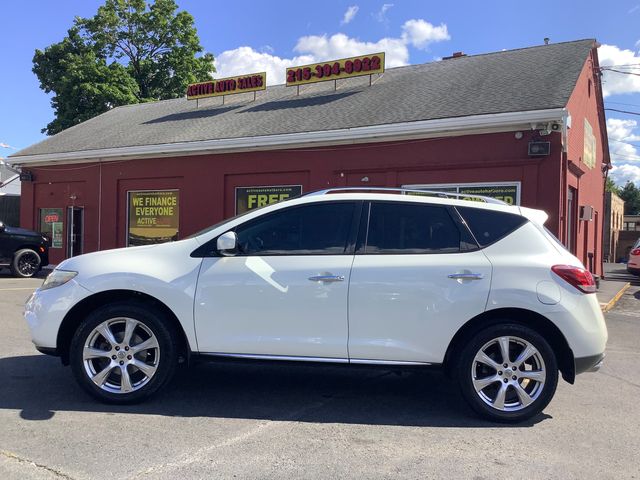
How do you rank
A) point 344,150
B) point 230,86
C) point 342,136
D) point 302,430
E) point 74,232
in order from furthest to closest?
point 74,232 → point 230,86 → point 344,150 → point 342,136 → point 302,430

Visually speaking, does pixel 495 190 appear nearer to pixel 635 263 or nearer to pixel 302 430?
pixel 302 430

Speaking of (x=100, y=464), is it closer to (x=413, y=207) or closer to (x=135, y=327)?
(x=135, y=327)

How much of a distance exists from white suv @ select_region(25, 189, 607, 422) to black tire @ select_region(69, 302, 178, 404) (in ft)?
0.04

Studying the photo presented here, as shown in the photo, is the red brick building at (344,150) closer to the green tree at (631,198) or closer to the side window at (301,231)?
the side window at (301,231)

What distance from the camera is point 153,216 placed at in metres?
16.3

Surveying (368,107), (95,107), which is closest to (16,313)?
(368,107)

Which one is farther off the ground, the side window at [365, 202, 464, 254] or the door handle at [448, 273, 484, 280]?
the side window at [365, 202, 464, 254]

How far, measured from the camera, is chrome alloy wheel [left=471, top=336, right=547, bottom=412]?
14.1 feet

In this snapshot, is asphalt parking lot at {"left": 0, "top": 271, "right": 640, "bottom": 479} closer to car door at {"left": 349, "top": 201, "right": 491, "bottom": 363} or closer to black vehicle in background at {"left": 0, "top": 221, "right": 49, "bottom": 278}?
car door at {"left": 349, "top": 201, "right": 491, "bottom": 363}

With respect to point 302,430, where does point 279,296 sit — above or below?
above

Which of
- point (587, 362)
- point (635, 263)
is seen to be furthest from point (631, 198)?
point (587, 362)

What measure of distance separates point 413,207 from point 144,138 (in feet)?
44.5

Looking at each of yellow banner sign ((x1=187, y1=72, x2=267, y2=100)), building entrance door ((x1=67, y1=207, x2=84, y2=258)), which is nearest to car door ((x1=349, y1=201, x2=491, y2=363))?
yellow banner sign ((x1=187, y1=72, x2=267, y2=100))

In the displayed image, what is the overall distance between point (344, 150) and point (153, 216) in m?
6.61
